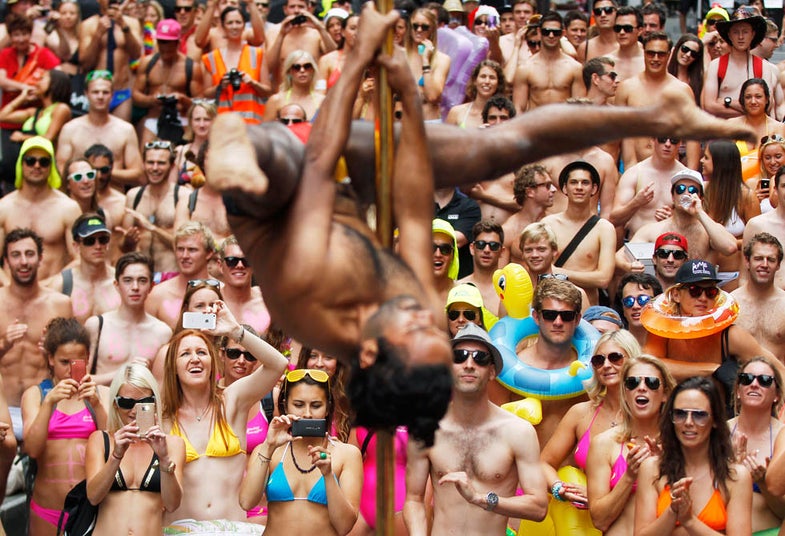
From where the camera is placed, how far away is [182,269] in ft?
30.8

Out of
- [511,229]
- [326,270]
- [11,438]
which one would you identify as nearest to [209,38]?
[511,229]

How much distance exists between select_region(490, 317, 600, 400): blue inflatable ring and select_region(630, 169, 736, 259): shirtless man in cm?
157

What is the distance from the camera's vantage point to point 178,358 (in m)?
7.69

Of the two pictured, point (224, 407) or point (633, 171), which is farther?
point (633, 171)

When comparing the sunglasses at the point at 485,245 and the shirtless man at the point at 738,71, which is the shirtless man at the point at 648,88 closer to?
the shirtless man at the point at 738,71

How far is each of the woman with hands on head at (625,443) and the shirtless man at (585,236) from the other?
1777 millimetres

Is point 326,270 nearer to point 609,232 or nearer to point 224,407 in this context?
point 224,407

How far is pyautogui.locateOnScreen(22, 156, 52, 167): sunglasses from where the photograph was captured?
10469mm

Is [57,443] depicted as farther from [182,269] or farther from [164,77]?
[164,77]

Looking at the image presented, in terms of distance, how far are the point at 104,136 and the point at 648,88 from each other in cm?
454

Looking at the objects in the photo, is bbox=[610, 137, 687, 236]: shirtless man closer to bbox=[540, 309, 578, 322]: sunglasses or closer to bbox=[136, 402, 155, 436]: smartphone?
bbox=[540, 309, 578, 322]: sunglasses

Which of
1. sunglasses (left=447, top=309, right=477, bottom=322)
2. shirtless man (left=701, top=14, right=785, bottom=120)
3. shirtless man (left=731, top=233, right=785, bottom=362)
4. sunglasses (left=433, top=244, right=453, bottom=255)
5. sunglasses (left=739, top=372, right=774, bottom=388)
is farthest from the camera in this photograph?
shirtless man (left=701, top=14, right=785, bottom=120)

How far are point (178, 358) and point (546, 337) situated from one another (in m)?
2.13

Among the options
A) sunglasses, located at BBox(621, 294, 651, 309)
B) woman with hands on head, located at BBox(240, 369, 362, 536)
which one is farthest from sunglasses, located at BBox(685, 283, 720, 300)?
woman with hands on head, located at BBox(240, 369, 362, 536)
